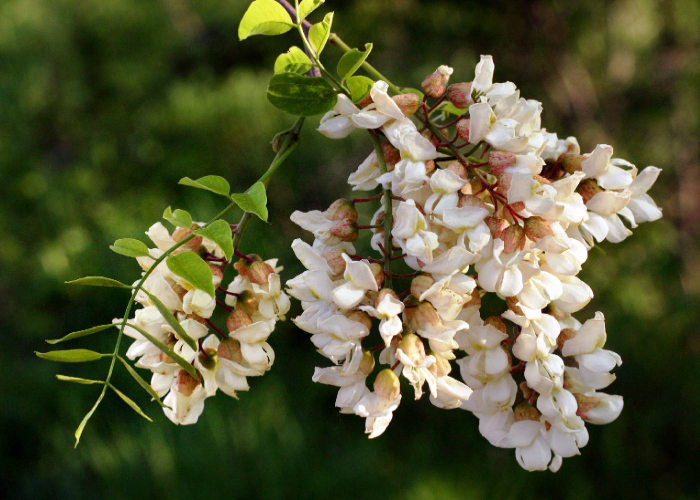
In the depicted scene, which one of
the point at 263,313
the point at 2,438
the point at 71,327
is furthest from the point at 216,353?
the point at 2,438

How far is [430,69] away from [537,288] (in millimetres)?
1566

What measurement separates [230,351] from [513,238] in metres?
0.12

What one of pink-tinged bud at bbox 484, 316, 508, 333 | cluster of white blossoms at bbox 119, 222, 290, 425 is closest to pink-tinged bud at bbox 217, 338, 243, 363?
cluster of white blossoms at bbox 119, 222, 290, 425

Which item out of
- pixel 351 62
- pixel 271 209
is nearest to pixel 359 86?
pixel 351 62

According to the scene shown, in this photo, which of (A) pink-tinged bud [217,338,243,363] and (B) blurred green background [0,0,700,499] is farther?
(B) blurred green background [0,0,700,499]

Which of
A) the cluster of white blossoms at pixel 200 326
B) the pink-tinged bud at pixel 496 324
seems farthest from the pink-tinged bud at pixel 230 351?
the pink-tinged bud at pixel 496 324

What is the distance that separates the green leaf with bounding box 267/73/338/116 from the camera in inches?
11.4

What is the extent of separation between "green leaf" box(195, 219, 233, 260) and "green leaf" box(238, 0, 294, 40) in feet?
0.26

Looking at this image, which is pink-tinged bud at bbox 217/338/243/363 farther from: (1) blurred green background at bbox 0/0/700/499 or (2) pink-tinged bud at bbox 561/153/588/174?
(2) pink-tinged bud at bbox 561/153/588/174

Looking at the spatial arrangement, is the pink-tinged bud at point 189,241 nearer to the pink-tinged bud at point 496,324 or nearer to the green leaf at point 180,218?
the green leaf at point 180,218

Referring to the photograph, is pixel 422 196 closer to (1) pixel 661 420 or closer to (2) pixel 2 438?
(1) pixel 661 420

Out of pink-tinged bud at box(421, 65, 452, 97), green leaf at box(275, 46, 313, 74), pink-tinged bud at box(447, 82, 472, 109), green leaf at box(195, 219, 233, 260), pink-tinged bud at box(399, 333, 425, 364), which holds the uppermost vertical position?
green leaf at box(275, 46, 313, 74)

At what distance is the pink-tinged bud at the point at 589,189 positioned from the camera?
31 cm

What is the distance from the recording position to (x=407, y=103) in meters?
0.28
